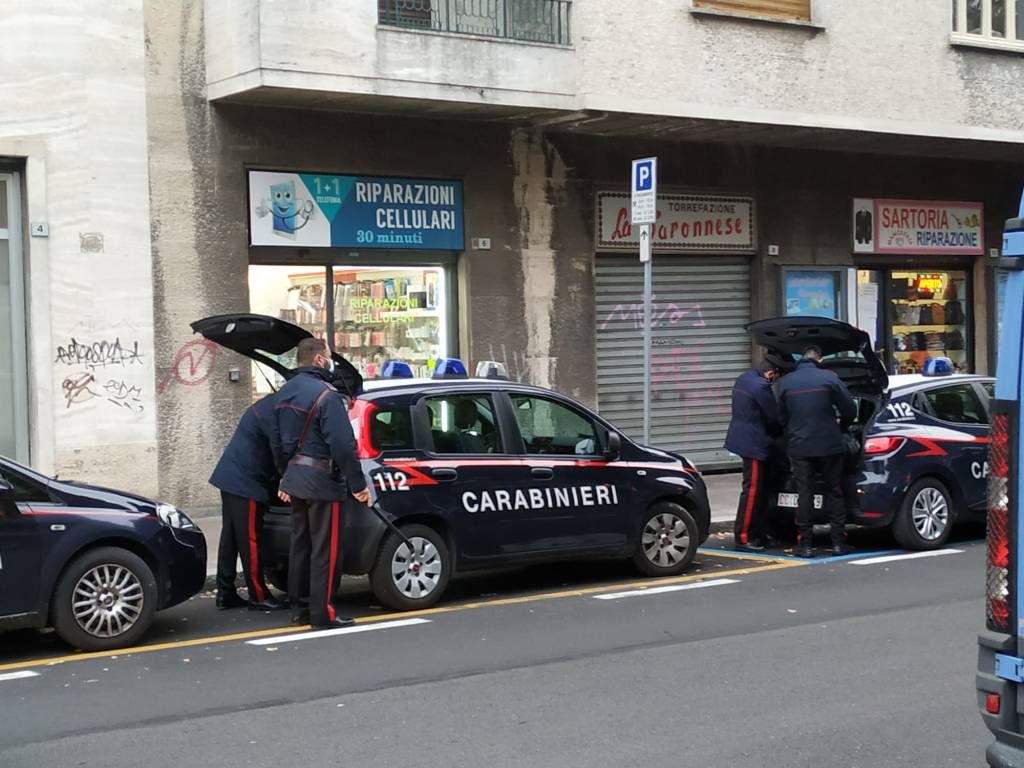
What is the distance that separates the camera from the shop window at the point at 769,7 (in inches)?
647

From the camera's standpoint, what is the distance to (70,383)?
13438 millimetres

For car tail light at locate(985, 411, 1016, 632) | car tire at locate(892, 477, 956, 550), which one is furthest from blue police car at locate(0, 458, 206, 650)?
car tire at locate(892, 477, 956, 550)

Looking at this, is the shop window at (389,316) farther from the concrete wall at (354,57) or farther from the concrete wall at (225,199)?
the concrete wall at (354,57)

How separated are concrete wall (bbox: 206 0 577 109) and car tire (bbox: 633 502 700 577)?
18.3ft

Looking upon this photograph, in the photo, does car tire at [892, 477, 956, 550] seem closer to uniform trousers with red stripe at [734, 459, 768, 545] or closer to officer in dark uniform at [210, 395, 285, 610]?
uniform trousers with red stripe at [734, 459, 768, 545]

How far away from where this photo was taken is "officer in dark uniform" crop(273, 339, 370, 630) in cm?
881

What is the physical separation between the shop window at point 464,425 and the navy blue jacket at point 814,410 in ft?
9.37

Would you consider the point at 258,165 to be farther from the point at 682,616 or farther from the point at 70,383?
the point at 682,616

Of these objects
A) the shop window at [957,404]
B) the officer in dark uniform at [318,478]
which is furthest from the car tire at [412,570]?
the shop window at [957,404]

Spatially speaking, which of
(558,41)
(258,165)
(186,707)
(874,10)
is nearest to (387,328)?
(258,165)

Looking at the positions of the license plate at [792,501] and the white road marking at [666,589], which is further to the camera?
the license plate at [792,501]

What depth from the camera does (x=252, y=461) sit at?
9.54m

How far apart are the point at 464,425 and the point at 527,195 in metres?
7.10

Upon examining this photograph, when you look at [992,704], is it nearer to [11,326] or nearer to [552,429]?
[552,429]
